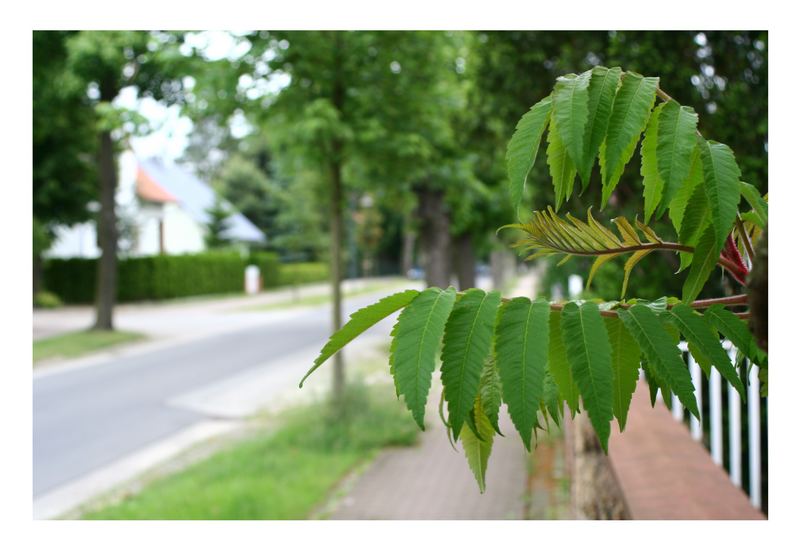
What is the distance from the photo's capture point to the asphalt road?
21.8 ft

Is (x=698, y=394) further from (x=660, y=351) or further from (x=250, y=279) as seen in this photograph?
(x=250, y=279)

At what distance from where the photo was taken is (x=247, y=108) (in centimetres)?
634

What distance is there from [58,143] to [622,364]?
16277 millimetres

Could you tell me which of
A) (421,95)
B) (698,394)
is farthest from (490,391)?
(421,95)

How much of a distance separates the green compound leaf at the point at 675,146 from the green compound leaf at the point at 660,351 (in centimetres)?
15

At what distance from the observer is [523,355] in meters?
0.81

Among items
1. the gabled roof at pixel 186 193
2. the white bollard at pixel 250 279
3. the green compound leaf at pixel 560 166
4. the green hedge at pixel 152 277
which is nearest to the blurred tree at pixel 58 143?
the green hedge at pixel 152 277

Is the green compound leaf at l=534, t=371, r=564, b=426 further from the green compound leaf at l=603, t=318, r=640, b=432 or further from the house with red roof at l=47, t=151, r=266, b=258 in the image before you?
the house with red roof at l=47, t=151, r=266, b=258

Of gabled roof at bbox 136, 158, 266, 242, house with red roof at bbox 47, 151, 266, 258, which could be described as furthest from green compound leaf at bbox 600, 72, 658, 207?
gabled roof at bbox 136, 158, 266, 242

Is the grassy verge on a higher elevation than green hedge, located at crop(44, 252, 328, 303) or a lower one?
lower

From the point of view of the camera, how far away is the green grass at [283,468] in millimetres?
4809

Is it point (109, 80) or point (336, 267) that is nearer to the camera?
point (336, 267)

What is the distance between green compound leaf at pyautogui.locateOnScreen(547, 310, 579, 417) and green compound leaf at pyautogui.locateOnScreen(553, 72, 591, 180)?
21 cm
